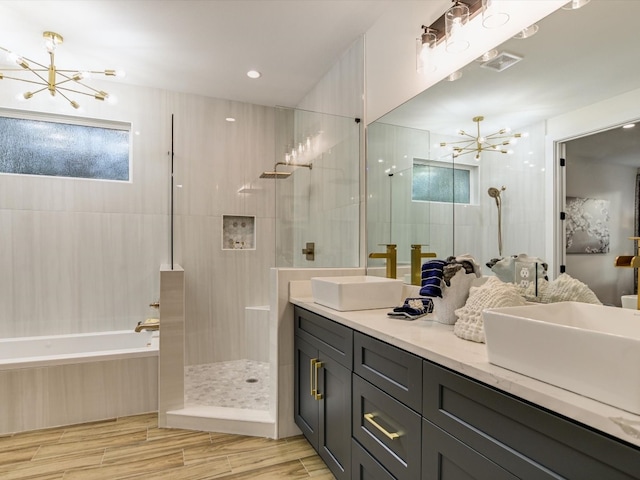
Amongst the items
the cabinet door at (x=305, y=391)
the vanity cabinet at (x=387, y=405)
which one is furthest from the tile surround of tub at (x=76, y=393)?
the vanity cabinet at (x=387, y=405)

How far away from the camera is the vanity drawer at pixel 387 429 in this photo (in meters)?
1.12

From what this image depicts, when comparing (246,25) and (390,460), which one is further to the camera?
(246,25)

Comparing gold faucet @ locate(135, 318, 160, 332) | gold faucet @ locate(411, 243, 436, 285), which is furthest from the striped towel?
gold faucet @ locate(135, 318, 160, 332)

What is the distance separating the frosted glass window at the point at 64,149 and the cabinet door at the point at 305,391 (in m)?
2.41

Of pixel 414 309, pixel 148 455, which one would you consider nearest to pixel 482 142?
pixel 414 309

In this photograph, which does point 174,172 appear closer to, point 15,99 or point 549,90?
point 15,99

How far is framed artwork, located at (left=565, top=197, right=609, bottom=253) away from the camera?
1.10 m

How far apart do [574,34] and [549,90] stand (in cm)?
17

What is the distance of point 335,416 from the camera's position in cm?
167

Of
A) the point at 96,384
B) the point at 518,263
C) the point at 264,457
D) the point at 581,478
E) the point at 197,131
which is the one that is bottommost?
the point at 264,457

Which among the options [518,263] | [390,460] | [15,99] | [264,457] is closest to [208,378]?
[264,457]

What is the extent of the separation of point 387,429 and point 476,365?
54 centimetres

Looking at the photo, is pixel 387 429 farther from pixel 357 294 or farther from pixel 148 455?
pixel 148 455

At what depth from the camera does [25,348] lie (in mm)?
2906
